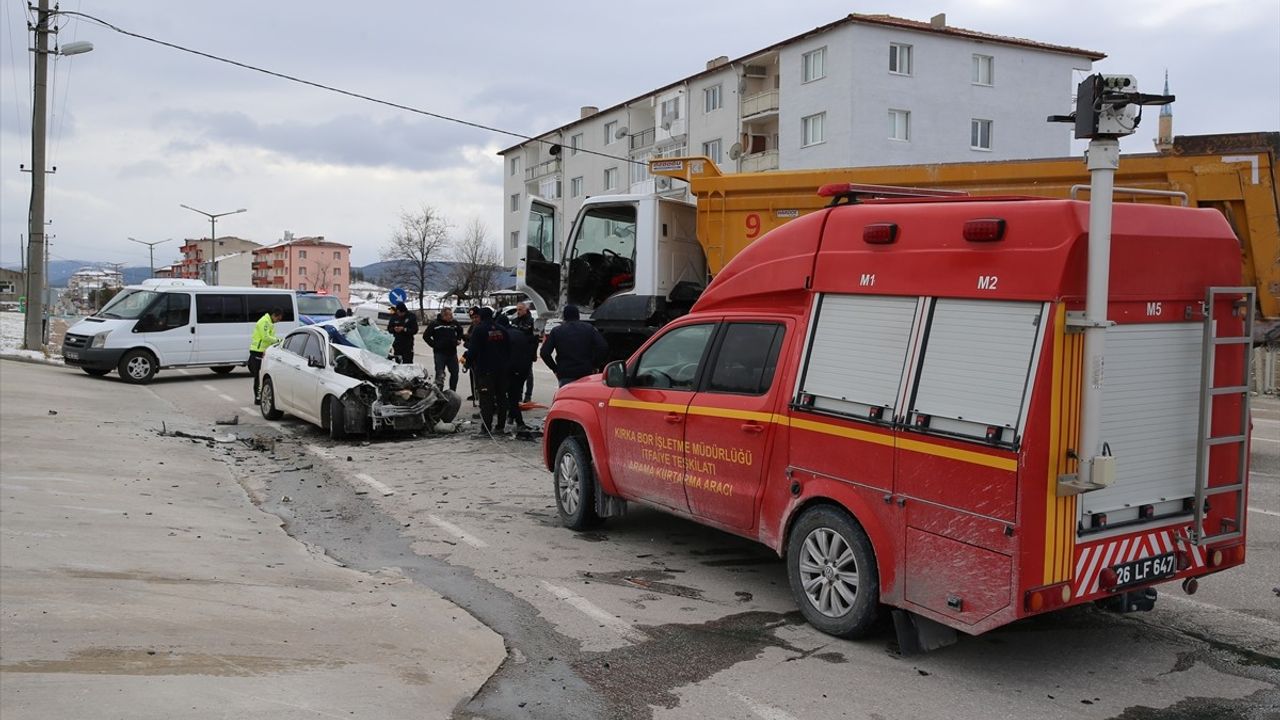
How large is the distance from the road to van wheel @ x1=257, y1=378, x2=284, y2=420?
620cm

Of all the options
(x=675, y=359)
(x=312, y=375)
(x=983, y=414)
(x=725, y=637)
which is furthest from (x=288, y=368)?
(x=983, y=414)

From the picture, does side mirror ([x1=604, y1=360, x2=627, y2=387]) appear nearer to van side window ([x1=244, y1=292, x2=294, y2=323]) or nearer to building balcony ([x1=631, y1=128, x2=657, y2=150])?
van side window ([x1=244, y1=292, x2=294, y2=323])

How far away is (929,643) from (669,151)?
45852 millimetres

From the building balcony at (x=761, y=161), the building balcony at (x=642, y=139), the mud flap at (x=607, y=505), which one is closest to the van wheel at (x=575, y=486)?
the mud flap at (x=607, y=505)

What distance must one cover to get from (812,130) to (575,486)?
109 feet

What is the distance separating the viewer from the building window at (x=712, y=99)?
4462cm

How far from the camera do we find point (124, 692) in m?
4.00

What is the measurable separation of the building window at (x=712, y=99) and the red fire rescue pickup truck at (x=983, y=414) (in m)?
40.3

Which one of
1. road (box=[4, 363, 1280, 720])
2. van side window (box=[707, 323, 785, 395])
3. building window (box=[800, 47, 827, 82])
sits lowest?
road (box=[4, 363, 1280, 720])

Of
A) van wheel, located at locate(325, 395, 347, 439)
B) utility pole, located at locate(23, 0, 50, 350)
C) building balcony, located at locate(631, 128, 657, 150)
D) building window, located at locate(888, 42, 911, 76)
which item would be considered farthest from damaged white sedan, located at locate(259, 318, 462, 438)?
building balcony, located at locate(631, 128, 657, 150)

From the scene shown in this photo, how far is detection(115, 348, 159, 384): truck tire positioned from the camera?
19.9 meters

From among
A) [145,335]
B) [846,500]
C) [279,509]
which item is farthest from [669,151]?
[846,500]

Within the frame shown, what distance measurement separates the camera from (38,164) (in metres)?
26.7

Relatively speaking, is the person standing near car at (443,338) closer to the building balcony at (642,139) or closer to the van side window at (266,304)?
the van side window at (266,304)
